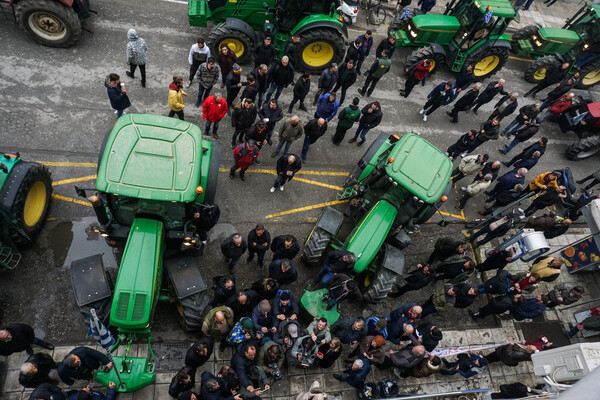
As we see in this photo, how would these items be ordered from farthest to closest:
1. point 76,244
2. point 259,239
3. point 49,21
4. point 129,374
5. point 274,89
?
point 274,89
point 49,21
point 76,244
point 259,239
point 129,374

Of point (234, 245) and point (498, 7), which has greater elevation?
point (498, 7)

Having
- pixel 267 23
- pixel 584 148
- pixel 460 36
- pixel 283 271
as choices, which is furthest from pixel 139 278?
pixel 584 148

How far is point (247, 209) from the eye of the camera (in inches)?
342

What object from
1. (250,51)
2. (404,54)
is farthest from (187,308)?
(404,54)

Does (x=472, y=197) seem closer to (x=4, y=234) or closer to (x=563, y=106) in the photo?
(x=563, y=106)

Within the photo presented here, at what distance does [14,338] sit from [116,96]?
5112 mm

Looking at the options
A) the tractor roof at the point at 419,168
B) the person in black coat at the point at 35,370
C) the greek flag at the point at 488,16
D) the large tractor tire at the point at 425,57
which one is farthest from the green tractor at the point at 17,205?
the greek flag at the point at 488,16

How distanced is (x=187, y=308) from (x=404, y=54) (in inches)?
451

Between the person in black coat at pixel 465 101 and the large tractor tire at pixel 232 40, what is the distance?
6298mm

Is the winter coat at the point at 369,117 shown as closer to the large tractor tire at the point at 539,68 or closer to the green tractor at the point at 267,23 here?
the green tractor at the point at 267,23

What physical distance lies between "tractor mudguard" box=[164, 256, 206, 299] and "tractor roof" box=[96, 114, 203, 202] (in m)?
1.44

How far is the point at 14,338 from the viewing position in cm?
524

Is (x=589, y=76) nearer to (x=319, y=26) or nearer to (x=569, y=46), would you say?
(x=569, y=46)

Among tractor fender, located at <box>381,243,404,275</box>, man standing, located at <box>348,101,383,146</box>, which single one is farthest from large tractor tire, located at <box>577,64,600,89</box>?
tractor fender, located at <box>381,243,404,275</box>
